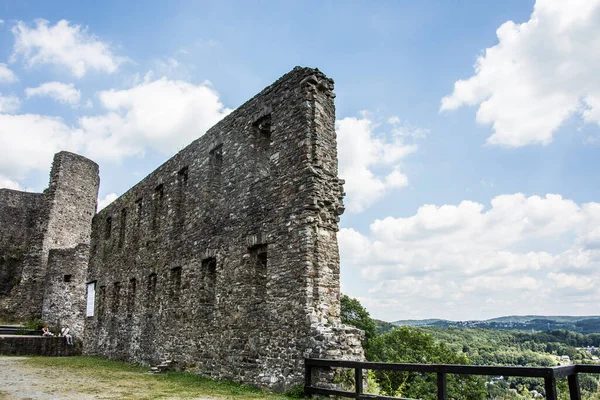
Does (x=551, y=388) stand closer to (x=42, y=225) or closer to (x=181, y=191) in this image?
(x=181, y=191)

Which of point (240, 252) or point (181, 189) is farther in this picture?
point (181, 189)

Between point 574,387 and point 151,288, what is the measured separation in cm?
1521

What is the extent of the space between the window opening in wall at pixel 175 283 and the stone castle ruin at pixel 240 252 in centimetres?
4

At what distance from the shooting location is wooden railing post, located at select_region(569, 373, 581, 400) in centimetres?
524

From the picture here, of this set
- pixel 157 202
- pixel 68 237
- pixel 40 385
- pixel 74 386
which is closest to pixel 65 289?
pixel 68 237

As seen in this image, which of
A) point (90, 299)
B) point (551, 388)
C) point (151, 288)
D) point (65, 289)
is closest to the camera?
point (551, 388)

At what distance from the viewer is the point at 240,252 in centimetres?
1198

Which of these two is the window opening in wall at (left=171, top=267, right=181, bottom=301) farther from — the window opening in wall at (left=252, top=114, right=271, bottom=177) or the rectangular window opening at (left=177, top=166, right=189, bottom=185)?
the window opening in wall at (left=252, top=114, right=271, bottom=177)

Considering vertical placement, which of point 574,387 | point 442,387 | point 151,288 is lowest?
point 442,387

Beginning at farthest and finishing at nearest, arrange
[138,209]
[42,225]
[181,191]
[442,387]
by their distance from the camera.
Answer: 1. [42,225]
2. [138,209]
3. [181,191]
4. [442,387]

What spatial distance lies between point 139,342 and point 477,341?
34.2 meters

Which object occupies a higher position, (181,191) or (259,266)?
(181,191)

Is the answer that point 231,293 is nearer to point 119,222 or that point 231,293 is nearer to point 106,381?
point 106,381

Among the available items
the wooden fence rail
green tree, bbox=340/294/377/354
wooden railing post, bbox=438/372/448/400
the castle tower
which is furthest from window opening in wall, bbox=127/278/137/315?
green tree, bbox=340/294/377/354
